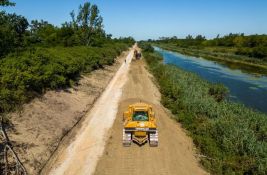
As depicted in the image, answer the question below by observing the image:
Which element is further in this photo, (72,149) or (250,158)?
(72,149)

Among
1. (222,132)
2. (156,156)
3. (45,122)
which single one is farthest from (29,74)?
(222,132)

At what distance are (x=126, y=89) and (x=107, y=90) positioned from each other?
221 centimetres

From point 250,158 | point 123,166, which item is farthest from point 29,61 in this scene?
point 250,158

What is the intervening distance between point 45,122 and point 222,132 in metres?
11.6

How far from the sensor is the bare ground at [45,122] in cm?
1555

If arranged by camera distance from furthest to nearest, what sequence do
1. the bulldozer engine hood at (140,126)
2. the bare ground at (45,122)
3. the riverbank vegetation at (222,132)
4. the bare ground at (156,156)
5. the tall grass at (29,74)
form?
the tall grass at (29,74), the bulldozer engine hood at (140,126), the bare ground at (45,122), the riverbank vegetation at (222,132), the bare ground at (156,156)

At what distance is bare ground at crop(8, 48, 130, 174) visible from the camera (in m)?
15.6

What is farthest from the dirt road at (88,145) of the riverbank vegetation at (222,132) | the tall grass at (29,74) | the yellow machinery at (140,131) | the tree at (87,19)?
the tree at (87,19)

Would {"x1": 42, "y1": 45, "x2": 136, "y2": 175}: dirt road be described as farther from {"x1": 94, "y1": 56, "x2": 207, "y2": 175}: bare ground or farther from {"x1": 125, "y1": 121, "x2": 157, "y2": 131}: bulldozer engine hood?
{"x1": 125, "y1": 121, "x2": 157, "y2": 131}: bulldozer engine hood

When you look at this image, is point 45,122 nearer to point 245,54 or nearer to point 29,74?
point 29,74

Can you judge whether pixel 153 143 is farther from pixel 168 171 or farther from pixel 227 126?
pixel 227 126

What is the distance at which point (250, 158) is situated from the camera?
51.3 ft

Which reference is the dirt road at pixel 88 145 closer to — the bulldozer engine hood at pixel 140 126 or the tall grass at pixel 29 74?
the bulldozer engine hood at pixel 140 126

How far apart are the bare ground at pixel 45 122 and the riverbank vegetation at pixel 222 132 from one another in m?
8.29
